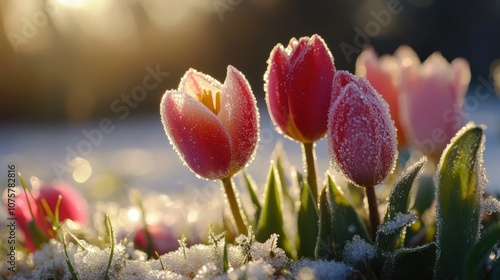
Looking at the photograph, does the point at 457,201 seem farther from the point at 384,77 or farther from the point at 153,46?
the point at 153,46

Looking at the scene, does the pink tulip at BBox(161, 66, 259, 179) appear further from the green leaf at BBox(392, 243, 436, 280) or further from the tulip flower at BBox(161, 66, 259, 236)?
the green leaf at BBox(392, 243, 436, 280)

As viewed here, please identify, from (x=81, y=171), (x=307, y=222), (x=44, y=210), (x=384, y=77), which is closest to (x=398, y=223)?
(x=307, y=222)

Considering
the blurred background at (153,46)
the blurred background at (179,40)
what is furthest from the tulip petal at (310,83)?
the blurred background at (179,40)

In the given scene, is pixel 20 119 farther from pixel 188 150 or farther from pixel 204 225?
pixel 188 150

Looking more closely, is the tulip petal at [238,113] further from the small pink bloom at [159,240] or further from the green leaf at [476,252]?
the small pink bloom at [159,240]

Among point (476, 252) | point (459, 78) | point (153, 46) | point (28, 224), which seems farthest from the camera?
point (153, 46)

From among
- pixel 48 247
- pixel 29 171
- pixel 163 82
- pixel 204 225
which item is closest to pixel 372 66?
pixel 204 225
